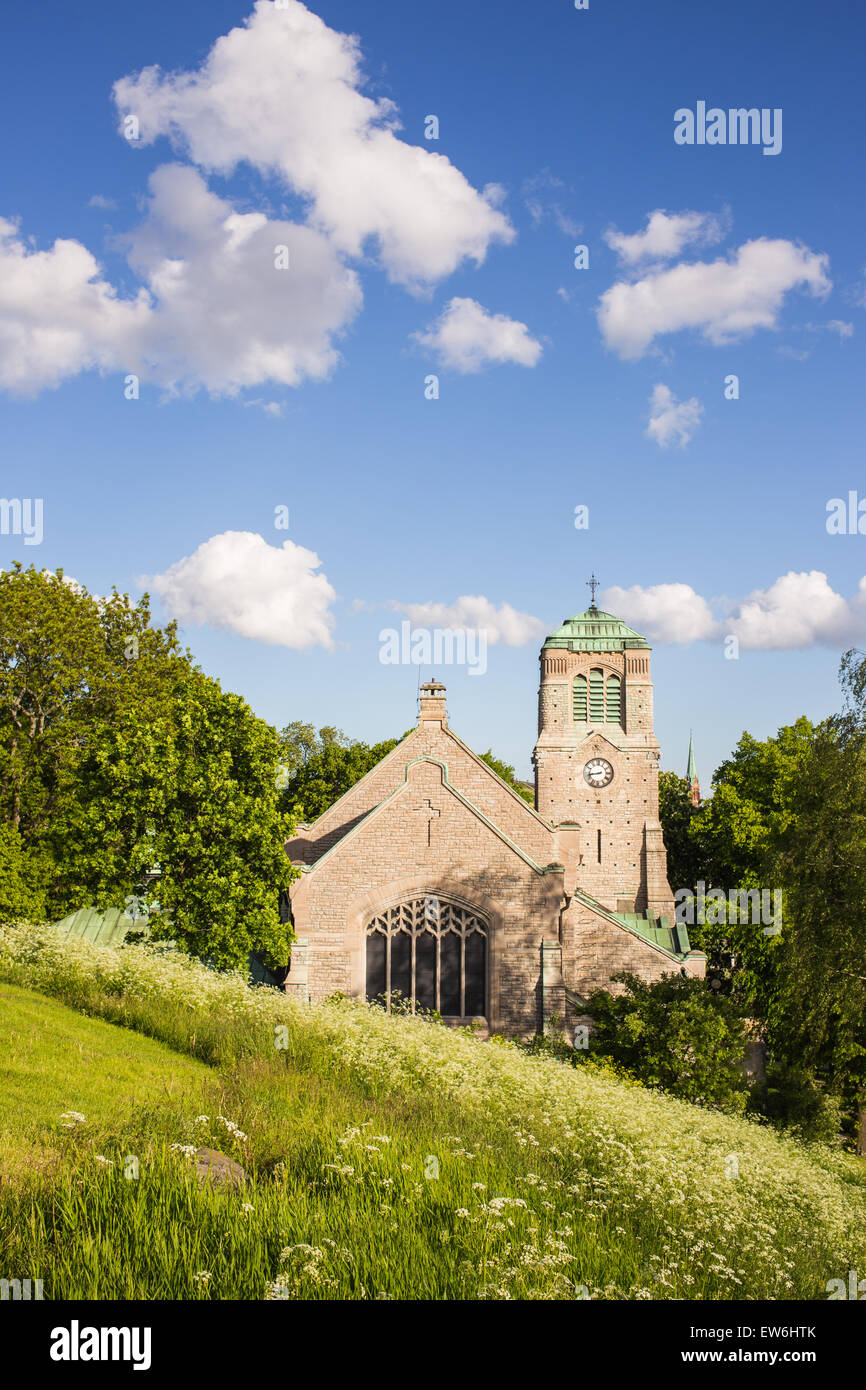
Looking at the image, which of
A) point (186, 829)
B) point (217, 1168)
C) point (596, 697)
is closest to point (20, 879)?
point (186, 829)

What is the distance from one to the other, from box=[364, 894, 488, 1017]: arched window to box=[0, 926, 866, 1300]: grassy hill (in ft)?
33.7

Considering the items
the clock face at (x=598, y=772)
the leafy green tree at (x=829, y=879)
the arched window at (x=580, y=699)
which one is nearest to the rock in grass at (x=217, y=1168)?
the leafy green tree at (x=829, y=879)

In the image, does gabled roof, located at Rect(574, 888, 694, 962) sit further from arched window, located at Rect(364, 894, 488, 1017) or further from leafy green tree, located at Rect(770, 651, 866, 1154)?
leafy green tree, located at Rect(770, 651, 866, 1154)

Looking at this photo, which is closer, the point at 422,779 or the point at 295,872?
the point at 295,872

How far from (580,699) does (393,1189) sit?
3635 centimetres

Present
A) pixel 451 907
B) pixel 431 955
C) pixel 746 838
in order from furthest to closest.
A: pixel 746 838, pixel 451 907, pixel 431 955

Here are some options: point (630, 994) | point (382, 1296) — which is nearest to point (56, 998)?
point (382, 1296)

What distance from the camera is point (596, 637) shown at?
1716 inches

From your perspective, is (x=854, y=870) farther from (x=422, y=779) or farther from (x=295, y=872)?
→ (x=295, y=872)

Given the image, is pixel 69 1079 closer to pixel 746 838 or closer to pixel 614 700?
pixel 746 838

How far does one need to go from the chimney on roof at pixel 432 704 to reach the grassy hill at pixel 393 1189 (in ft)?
48.1

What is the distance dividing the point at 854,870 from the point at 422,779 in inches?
478
